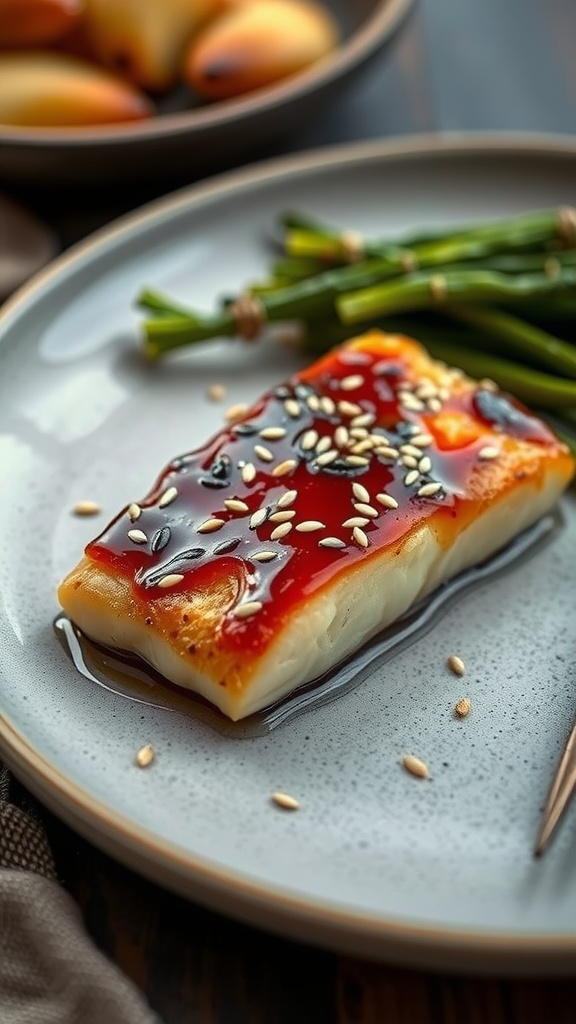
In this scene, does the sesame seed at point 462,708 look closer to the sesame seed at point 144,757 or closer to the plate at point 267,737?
the plate at point 267,737

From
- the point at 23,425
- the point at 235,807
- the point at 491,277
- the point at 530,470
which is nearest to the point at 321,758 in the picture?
the point at 235,807

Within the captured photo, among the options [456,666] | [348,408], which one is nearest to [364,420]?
[348,408]

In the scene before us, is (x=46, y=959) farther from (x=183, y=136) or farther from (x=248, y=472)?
(x=183, y=136)

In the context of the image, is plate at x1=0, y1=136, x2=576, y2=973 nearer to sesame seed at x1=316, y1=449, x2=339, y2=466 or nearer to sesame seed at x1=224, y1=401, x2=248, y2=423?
sesame seed at x1=224, y1=401, x2=248, y2=423

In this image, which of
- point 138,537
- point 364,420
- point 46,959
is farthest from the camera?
point 364,420

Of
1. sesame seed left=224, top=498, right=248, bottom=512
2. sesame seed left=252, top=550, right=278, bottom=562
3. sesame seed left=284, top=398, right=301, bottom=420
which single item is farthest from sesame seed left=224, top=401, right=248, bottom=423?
sesame seed left=252, top=550, right=278, bottom=562

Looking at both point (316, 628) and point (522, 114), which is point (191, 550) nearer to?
point (316, 628)
